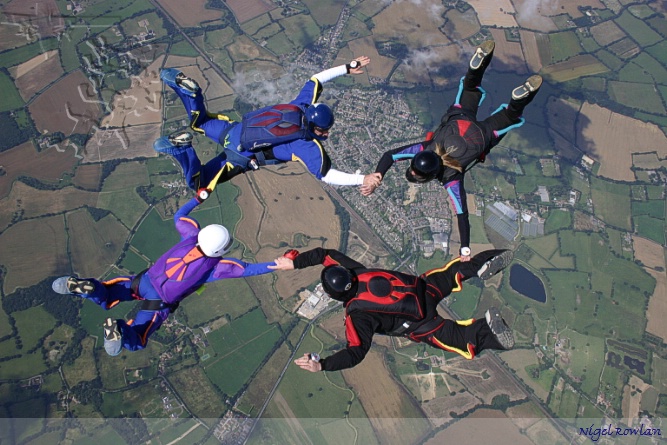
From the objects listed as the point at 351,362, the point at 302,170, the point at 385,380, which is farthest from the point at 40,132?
the point at 351,362

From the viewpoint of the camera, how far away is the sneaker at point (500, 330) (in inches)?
360

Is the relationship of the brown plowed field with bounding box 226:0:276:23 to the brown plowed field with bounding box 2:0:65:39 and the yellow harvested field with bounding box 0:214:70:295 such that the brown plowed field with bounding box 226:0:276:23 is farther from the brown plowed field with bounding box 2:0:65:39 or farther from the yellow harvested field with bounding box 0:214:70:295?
the yellow harvested field with bounding box 0:214:70:295

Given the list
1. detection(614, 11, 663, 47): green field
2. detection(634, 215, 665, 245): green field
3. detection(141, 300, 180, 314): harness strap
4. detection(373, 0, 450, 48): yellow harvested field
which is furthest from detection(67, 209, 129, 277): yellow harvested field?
detection(614, 11, 663, 47): green field

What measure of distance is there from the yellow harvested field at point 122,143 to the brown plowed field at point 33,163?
0.95 meters

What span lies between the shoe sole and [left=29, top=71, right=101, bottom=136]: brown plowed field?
16.2 metres

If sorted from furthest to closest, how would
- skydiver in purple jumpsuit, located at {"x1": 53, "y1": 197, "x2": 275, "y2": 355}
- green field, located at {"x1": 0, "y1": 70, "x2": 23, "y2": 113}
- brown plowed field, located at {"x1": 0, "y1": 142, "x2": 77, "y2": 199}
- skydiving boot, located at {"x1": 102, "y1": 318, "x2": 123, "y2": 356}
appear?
green field, located at {"x1": 0, "y1": 70, "x2": 23, "y2": 113}
brown plowed field, located at {"x1": 0, "y1": 142, "x2": 77, "y2": 199}
skydiver in purple jumpsuit, located at {"x1": 53, "y1": 197, "x2": 275, "y2": 355}
skydiving boot, located at {"x1": 102, "y1": 318, "x2": 123, "y2": 356}

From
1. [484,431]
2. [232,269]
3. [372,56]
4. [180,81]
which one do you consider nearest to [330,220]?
[372,56]

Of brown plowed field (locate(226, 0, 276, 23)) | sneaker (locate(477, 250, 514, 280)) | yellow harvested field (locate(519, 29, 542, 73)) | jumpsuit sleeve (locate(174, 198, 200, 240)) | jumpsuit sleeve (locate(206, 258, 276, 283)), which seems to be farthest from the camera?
yellow harvested field (locate(519, 29, 542, 73))

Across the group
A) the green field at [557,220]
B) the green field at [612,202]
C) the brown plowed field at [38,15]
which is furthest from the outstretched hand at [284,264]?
the brown plowed field at [38,15]

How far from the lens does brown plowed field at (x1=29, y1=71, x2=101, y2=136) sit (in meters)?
22.3

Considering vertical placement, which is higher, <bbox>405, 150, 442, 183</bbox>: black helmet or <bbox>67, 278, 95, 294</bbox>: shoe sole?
<bbox>405, 150, 442, 183</bbox>: black helmet

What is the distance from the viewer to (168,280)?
29.7 feet

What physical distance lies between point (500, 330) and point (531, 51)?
73.2ft

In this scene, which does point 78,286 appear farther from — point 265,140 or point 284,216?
point 284,216
